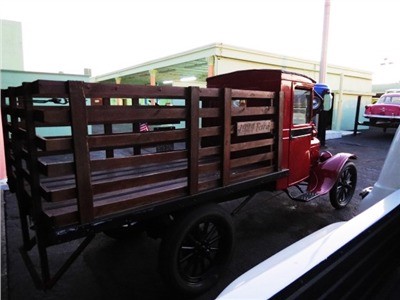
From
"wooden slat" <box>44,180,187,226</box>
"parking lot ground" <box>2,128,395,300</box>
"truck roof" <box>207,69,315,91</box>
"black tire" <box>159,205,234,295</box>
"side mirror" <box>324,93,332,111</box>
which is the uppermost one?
"truck roof" <box>207,69,315,91</box>

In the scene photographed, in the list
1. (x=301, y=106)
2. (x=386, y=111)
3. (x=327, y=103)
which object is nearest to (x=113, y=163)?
(x=301, y=106)

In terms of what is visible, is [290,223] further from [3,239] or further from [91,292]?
[3,239]

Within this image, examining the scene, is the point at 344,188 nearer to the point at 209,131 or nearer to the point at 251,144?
the point at 251,144

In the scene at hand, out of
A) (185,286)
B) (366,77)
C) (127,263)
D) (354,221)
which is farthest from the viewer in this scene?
(366,77)

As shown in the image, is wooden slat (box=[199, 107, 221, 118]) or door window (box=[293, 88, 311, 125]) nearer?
wooden slat (box=[199, 107, 221, 118])

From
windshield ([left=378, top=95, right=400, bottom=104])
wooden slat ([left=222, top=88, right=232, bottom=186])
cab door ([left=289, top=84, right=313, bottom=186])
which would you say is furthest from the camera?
windshield ([left=378, top=95, right=400, bottom=104])

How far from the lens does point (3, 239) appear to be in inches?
148

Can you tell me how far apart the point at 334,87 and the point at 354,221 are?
594 inches

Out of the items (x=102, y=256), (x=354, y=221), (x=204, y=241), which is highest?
(x=354, y=221)

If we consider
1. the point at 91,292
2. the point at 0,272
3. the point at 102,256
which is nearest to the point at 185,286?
the point at 91,292

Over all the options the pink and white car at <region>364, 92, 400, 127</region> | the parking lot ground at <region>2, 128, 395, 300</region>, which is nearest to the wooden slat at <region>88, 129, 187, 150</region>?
the parking lot ground at <region>2, 128, 395, 300</region>

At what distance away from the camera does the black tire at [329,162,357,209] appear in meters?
4.65

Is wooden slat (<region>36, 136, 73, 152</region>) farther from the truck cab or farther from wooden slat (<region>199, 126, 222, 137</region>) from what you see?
the truck cab

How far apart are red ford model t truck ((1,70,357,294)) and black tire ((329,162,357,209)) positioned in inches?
46.5
